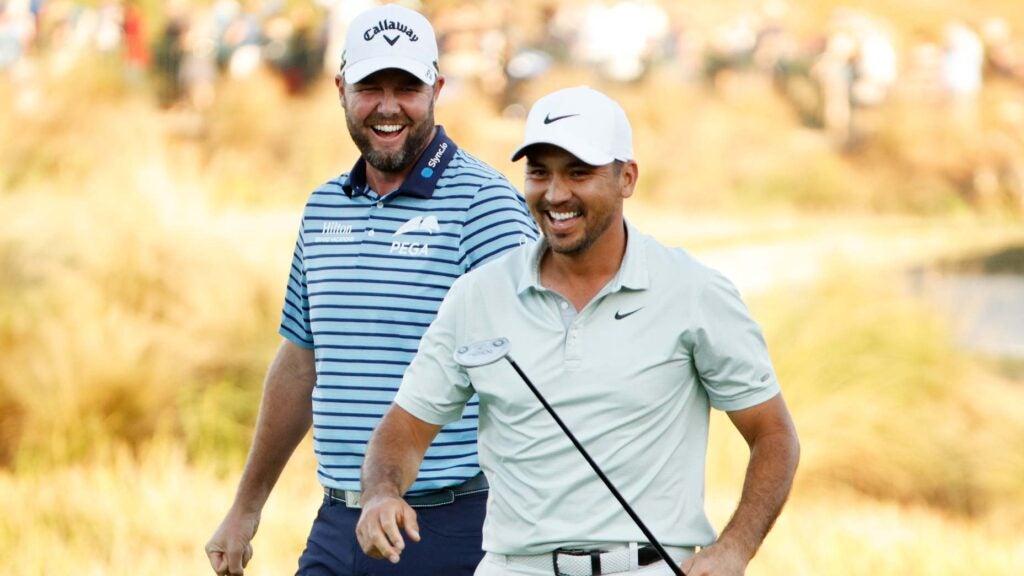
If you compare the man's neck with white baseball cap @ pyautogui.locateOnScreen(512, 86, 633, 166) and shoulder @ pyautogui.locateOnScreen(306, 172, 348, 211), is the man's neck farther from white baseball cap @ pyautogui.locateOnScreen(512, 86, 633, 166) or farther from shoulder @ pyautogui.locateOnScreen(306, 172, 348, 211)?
shoulder @ pyautogui.locateOnScreen(306, 172, 348, 211)

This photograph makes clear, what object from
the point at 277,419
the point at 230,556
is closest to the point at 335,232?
the point at 277,419

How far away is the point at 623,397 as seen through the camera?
11.3ft

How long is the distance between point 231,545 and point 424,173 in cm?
116

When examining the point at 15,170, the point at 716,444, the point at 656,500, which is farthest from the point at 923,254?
the point at 656,500

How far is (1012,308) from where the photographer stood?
1308cm

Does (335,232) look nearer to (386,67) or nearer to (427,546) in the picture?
(386,67)

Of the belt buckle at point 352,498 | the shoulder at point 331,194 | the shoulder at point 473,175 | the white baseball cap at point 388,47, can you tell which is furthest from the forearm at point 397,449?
the white baseball cap at point 388,47

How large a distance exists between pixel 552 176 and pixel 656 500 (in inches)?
27.1

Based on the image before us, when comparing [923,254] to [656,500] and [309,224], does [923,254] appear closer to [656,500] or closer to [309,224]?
[309,224]

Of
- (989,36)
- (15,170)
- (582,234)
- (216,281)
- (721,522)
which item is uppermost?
(989,36)

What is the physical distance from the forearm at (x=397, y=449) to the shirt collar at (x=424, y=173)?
36.1 inches

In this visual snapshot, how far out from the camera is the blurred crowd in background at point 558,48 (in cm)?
2009

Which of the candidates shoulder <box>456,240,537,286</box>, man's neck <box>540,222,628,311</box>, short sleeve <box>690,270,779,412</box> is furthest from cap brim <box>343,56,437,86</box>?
short sleeve <box>690,270,779,412</box>

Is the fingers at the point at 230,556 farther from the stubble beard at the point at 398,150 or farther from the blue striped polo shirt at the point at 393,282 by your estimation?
the stubble beard at the point at 398,150
